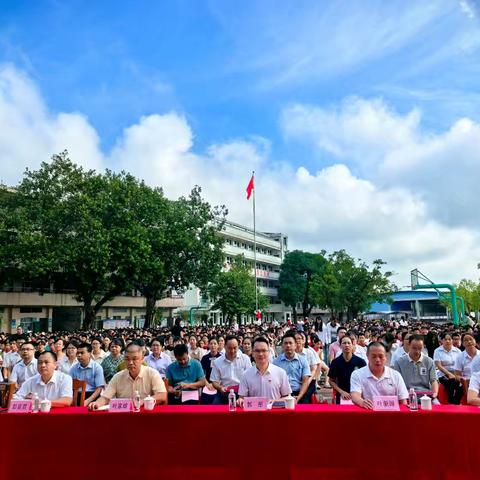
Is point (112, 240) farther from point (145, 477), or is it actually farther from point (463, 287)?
point (463, 287)

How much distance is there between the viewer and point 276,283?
65375mm

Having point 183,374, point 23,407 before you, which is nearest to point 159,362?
point 183,374

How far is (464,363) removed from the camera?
7.64 m

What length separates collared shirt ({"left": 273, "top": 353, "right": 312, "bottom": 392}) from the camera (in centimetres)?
624

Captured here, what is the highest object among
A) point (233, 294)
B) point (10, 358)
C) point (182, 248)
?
point (182, 248)

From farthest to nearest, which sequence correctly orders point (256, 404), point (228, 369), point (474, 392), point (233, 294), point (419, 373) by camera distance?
point (233, 294) → point (228, 369) → point (419, 373) → point (474, 392) → point (256, 404)

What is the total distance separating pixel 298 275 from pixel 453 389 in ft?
183

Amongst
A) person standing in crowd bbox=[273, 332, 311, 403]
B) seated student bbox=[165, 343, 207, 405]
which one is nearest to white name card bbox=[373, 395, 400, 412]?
person standing in crowd bbox=[273, 332, 311, 403]

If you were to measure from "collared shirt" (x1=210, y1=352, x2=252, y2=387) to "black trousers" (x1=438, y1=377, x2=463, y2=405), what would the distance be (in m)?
3.31

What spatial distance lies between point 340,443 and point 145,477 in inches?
68.4

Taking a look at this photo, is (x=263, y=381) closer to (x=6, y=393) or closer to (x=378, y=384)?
(x=378, y=384)

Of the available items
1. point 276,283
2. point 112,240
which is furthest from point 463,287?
point 112,240

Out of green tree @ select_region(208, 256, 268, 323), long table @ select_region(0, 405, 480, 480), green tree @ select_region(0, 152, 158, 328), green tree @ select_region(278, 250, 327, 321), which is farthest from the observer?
green tree @ select_region(278, 250, 327, 321)

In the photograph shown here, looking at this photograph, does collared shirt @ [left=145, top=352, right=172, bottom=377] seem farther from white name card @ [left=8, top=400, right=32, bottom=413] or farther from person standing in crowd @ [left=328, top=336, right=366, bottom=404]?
white name card @ [left=8, top=400, right=32, bottom=413]
